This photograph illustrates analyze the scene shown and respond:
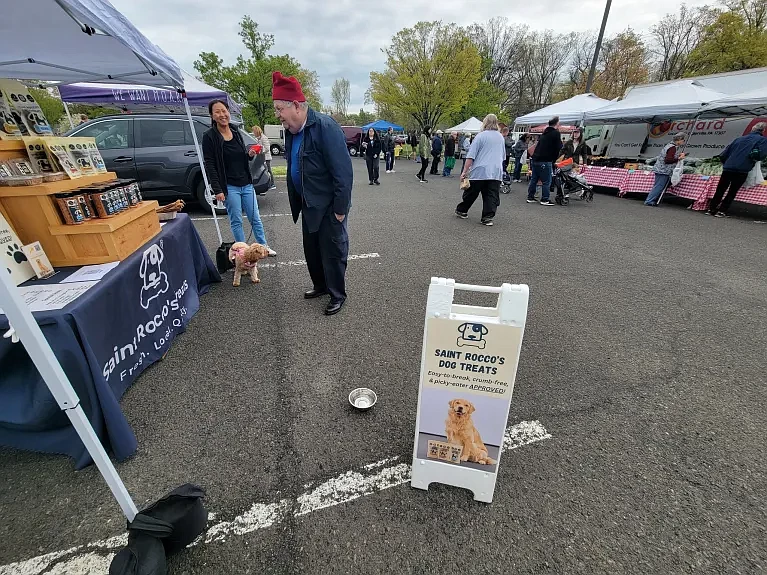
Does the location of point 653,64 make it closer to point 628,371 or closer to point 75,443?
point 628,371

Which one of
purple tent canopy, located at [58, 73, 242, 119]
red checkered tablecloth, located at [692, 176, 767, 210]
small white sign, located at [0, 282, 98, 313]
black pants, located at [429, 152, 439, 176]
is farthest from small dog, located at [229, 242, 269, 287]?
black pants, located at [429, 152, 439, 176]

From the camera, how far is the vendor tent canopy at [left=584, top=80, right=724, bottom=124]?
861cm

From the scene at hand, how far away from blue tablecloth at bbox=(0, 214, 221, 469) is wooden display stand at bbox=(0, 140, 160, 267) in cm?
12

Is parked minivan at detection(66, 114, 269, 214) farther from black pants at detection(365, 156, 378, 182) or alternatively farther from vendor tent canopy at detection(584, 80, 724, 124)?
vendor tent canopy at detection(584, 80, 724, 124)

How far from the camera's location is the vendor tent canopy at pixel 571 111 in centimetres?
1185

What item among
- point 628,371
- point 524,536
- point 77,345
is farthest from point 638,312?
point 77,345

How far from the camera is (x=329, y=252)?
3223 mm

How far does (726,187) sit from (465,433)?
10.1 meters

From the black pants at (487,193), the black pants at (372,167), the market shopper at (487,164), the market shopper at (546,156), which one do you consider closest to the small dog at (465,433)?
the market shopper at (487,164)

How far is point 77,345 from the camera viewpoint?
174 centimetres

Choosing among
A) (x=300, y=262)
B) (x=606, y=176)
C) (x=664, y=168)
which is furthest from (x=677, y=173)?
(x=300, y=262)

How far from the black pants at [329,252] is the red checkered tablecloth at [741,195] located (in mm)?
9528

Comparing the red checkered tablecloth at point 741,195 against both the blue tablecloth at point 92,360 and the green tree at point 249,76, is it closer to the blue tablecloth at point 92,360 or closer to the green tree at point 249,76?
the blue tablecloth at point 92,360

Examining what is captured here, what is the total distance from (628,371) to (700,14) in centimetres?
3803
